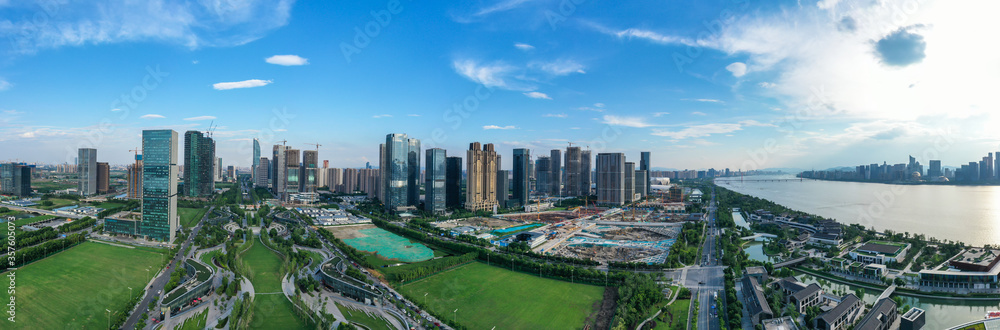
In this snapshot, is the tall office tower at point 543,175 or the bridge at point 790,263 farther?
the tall office tower at point 543,175

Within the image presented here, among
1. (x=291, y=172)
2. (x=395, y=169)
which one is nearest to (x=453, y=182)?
(x=395, y=169)

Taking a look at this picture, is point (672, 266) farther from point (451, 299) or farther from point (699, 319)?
point (451, 299)

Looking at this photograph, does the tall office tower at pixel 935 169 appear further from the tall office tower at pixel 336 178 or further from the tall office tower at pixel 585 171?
the tall office tower at pixel 336 178

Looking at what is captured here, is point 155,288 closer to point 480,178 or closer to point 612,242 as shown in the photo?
point 612,242

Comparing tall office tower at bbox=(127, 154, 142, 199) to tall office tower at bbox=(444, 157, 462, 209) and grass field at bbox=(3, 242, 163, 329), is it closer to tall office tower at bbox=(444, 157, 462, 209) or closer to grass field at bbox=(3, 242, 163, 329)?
grass field at bbox=(3, 242, 163, 329)

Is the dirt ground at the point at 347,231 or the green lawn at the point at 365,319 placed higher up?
the dirt ground at the point at 347,231

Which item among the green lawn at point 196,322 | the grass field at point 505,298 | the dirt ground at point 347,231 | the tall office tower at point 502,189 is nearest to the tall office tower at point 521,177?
the tall office tower at point 502,189
